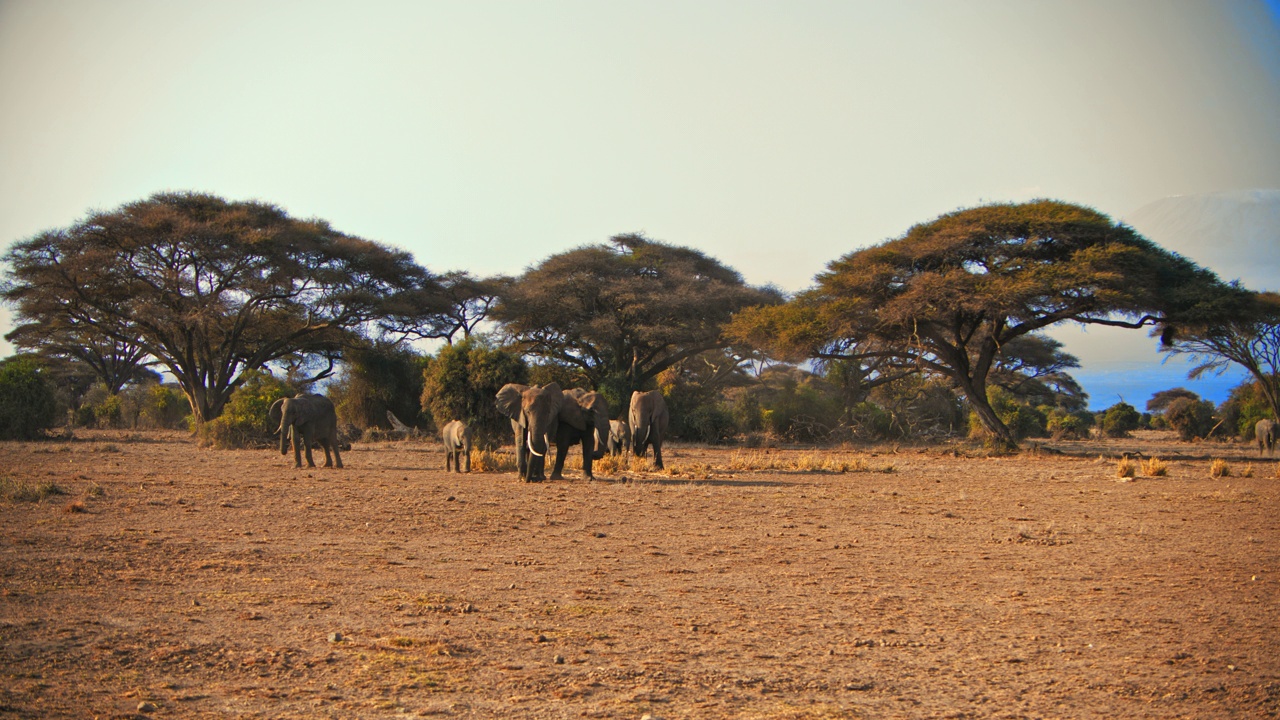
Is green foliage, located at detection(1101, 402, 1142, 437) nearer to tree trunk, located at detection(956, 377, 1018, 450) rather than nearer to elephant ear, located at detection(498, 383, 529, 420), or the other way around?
tree trunk, located at detection(956, 377, 1018, 450)

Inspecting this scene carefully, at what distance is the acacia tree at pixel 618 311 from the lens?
33188 mm

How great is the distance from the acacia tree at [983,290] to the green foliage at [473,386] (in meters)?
9.15

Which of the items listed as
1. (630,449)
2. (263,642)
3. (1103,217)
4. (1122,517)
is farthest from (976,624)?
(1103,217)

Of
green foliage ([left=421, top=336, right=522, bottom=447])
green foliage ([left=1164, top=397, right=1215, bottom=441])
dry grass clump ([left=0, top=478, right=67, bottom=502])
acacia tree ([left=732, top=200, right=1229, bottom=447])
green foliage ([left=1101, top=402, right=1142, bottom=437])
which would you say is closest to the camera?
dry grass clump ([left=0, top=478, right=67, bottom=502])

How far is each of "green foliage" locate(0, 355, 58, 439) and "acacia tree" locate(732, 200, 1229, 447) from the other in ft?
68.7

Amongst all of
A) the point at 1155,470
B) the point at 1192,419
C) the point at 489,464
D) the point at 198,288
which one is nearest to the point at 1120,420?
the point at 1192,419

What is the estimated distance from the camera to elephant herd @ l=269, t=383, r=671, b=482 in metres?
15.1

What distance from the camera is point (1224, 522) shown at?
11.2 m

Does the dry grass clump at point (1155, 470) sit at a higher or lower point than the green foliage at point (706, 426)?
lower

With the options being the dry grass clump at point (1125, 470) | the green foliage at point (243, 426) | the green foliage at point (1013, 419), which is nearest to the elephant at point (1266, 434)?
the green foliage at point (1013, 419)

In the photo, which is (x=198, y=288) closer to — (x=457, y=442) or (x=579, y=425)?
(x=457, y=442)

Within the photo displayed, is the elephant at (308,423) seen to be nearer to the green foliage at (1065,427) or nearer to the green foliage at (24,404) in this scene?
the green foliage at (24,404)

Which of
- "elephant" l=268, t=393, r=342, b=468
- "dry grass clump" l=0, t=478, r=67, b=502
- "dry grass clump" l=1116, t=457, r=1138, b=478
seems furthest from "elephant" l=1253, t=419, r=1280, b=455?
"dry grass clump" l=0, t=478, r=67, b=502

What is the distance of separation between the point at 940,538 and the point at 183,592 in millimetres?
7369
